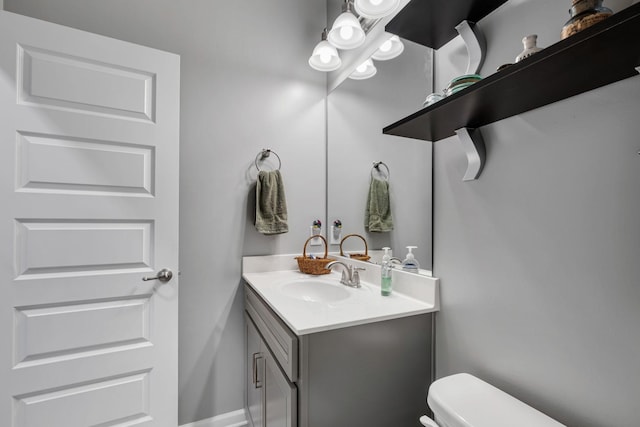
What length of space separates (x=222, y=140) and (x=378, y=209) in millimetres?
989

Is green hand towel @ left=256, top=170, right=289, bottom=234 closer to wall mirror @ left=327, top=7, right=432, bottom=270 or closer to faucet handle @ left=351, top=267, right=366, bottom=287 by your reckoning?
wall mirror @ left=327, top=7, right=432, bottom=270

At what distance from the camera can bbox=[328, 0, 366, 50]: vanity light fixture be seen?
1.43m

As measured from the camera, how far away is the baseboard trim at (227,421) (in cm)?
159

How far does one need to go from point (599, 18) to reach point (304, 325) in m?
1.00

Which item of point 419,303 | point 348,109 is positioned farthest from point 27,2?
point 419,303

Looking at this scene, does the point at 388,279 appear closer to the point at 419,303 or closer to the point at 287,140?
the point at 419,303

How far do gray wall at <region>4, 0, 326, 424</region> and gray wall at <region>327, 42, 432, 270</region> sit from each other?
23 centimetres

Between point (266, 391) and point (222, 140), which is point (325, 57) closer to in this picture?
point (222, 140)

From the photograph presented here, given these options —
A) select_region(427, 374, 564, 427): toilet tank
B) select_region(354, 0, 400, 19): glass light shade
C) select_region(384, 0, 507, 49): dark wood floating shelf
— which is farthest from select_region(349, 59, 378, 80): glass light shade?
select_region(427, 374, 564, 427): toilet tank

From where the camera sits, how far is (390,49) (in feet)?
4.49

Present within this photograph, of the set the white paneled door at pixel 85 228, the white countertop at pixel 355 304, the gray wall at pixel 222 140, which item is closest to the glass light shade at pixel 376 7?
the gray wall at pixel 222 140

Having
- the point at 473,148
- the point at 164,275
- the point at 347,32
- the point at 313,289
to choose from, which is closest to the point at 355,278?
the point at 313,289

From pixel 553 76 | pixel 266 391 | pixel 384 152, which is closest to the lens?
pixel 553 76

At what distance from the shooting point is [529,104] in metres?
0.78
